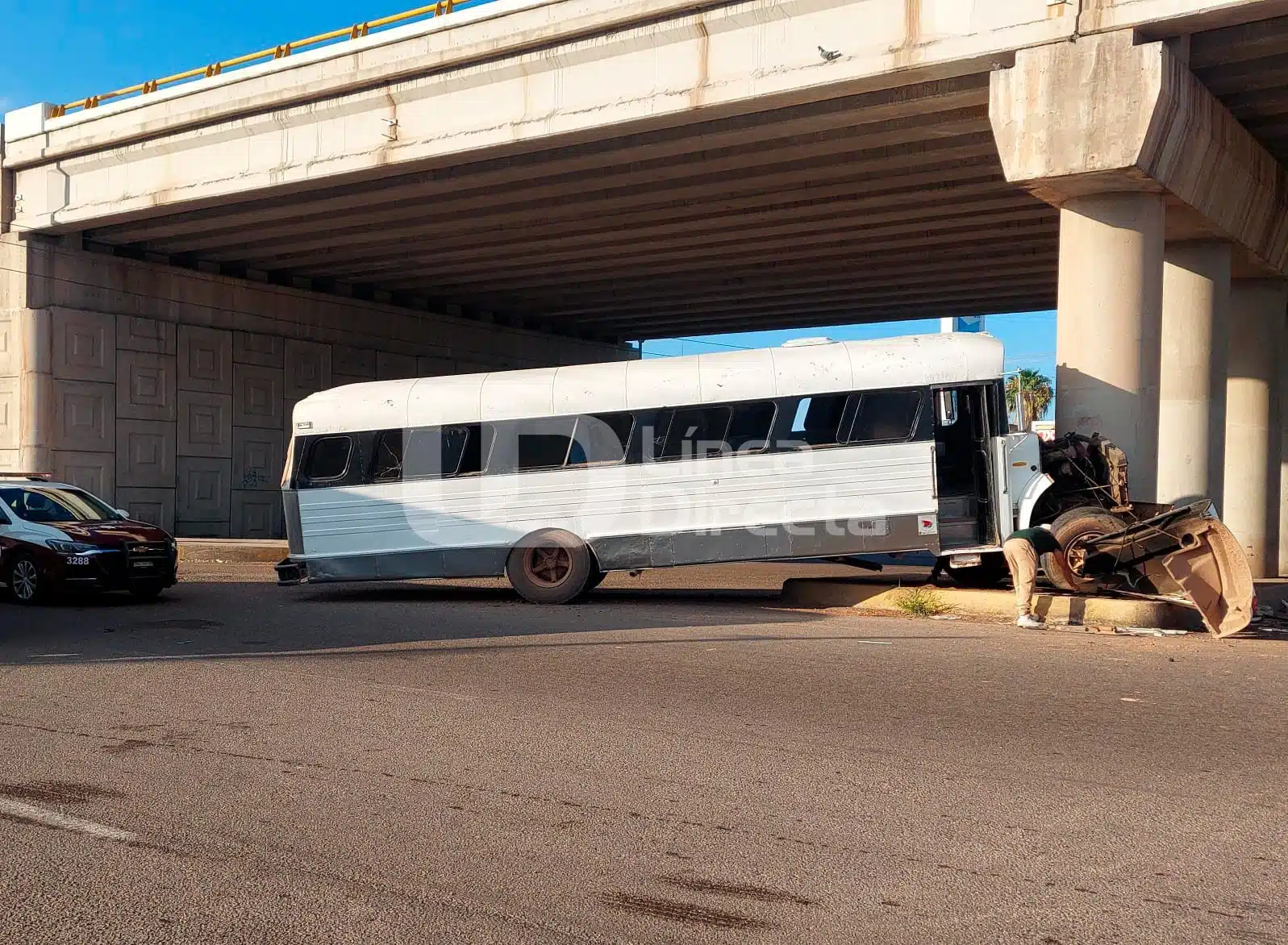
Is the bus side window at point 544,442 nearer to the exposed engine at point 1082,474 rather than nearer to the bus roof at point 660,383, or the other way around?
the bus roof at point 660,383

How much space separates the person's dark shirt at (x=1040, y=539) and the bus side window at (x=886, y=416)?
214 cm

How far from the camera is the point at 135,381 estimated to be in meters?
33.1

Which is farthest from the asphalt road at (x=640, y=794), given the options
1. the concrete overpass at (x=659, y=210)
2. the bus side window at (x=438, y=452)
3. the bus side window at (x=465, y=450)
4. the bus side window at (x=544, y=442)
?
the concrete overpass at (x=659, y=210)

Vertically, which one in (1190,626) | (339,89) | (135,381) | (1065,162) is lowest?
(1190,626)

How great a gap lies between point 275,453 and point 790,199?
57.3ft

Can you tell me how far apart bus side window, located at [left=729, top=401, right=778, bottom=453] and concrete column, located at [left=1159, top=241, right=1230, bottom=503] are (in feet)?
33.8

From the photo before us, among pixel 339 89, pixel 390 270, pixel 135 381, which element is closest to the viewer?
pixel 339 89

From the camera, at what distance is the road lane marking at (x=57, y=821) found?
5605 millimetres

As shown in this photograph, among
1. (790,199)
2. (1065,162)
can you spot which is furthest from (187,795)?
(790,199)

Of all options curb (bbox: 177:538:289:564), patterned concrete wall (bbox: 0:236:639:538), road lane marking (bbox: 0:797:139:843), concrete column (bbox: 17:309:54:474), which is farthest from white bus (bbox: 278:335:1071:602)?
patterned concrete wall (bbox: 0:236:639:538)

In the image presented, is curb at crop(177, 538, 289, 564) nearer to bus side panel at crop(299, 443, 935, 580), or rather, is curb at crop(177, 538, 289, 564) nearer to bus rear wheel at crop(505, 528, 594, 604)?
bus side panel at crop(299, 443, 935, 580)

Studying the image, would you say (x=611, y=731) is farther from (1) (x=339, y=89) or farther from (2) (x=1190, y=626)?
(1) (x=339, y=89)

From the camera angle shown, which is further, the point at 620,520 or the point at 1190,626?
the point at 620,520

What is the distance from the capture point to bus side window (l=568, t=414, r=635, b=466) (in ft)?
56.0
